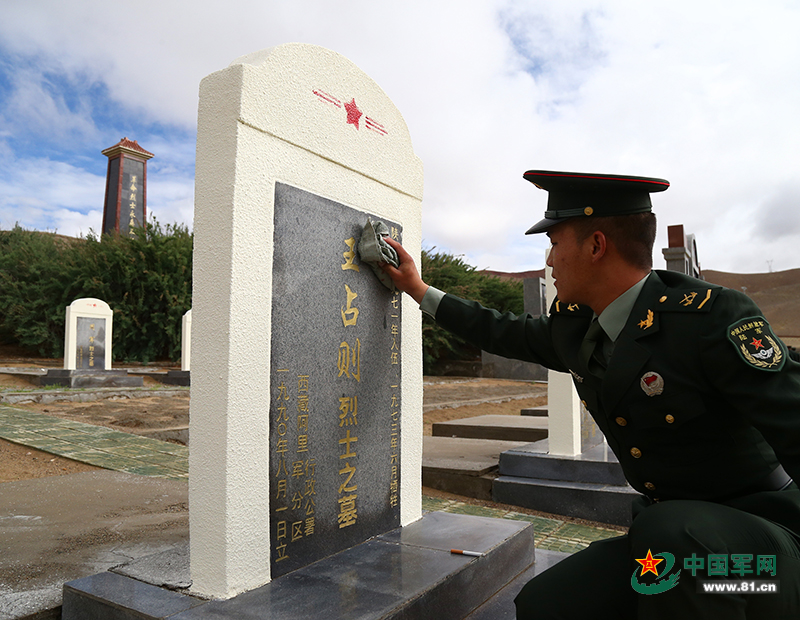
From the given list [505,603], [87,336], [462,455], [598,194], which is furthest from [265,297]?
[87,336]

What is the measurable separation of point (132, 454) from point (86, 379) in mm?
8207

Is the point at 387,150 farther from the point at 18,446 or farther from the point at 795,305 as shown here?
the point at 795,305

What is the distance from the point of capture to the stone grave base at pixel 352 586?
69.1 inches

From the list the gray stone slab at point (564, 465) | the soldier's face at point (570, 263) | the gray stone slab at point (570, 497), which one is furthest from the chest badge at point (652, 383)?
the gray stone slab at point (564, 465)

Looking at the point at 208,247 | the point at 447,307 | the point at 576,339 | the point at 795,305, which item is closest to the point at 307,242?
the point at 208,247

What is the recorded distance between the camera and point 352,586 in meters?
1.96

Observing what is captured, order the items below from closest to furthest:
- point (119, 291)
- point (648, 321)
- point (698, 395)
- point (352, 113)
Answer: point (698, 395)
point (648, 321)
point (352, 113)
point (119, 291)

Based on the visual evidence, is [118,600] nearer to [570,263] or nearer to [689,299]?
[570,263]

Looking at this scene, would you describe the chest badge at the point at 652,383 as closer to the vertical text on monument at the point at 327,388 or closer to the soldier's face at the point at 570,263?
the soldier's face at the point at 570,263

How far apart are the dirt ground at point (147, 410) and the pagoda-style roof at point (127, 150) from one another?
11.5 meters

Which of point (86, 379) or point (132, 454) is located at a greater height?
point (86, 379)

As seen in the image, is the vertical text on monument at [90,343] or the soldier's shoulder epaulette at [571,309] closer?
the soldier's shoulder epaulette at [571,309]

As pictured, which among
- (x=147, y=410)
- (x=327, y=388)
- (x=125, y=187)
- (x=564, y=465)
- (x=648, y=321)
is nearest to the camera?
(x=648, y=321)

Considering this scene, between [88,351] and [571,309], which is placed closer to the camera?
[571,309]
